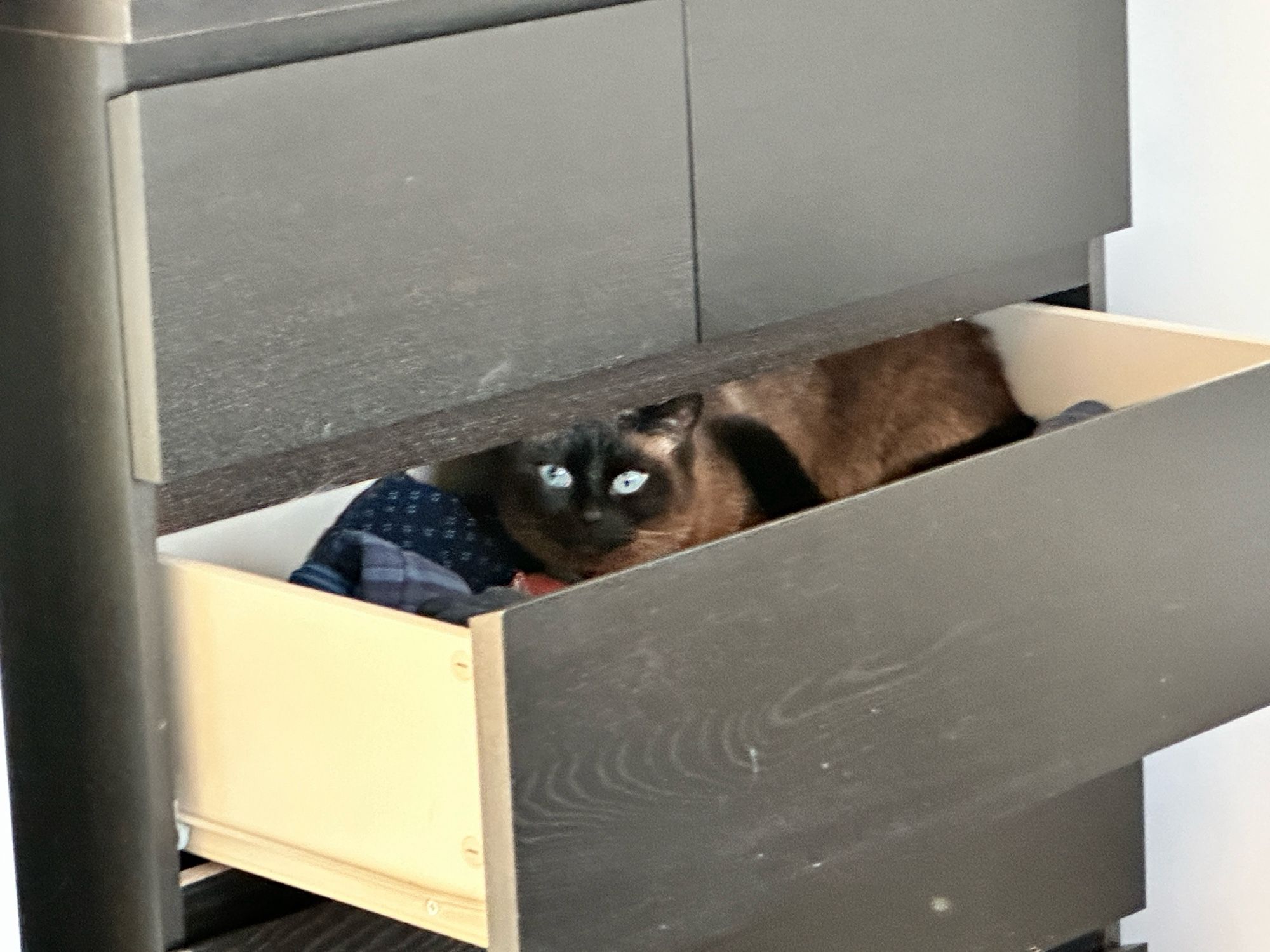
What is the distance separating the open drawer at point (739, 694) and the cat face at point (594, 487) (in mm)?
382

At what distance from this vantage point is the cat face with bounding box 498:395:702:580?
1.85 meters

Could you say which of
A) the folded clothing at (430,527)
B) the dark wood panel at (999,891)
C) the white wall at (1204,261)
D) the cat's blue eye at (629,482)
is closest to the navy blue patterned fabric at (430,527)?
the folded clothing at (430,527)

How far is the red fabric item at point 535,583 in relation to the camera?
5.76 ft

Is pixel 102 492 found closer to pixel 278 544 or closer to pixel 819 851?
pixel 278 544

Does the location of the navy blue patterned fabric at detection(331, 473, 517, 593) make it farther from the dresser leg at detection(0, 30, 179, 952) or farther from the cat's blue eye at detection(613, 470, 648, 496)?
the dresser leg at detection(0, 30, 179, 952)

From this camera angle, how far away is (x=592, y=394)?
159 cm

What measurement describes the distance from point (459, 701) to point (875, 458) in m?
0.94

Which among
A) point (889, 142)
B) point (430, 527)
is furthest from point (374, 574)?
point (889, 142)

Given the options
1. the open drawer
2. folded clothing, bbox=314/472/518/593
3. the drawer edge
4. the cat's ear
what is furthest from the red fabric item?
the drawer edge

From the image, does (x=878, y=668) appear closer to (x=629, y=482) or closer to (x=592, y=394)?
(x=592, y=394)

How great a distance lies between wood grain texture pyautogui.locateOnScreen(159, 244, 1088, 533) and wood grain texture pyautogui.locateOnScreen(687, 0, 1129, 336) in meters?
0.05

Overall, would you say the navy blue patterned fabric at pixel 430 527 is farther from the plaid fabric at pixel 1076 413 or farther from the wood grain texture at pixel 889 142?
the plaid fabric at pixel 1076 413

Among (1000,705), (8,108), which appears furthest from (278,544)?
(1000,705)

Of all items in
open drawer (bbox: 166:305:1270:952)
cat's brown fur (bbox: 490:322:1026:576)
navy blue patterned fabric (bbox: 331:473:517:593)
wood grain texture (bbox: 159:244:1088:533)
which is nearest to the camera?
open drawer (bbox: 166:305:1270:952)
